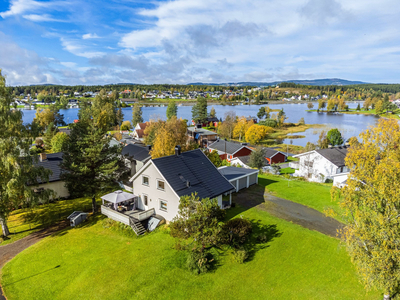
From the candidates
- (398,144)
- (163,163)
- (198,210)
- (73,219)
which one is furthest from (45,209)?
(398,144)

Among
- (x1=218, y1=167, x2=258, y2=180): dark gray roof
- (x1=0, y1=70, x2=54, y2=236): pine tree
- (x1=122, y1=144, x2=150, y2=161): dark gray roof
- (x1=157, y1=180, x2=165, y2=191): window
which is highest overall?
(x1=0, y1=70, x2=54, y2=236): pine tree

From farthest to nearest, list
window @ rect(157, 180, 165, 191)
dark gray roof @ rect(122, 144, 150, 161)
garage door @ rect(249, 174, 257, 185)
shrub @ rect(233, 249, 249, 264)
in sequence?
dark gray roof @ rect(122, 144, 150, 161) → garage door @ rect(249, 174, 257, 185) → window @ rect(157, 180, 165, 191) → shrub @ rect(233, 249, 249, 264)

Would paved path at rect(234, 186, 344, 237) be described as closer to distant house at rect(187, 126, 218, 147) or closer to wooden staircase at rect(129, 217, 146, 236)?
wooden staircase at rect(129, 217, 146, 236)

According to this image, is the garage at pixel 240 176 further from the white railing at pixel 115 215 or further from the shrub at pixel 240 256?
the white railing at pixel 115 215

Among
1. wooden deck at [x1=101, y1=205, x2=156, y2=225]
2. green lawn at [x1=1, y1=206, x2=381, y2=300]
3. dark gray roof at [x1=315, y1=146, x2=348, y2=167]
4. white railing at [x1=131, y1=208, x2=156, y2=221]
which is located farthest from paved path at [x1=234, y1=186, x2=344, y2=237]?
dark gray roof at [x1=315, y1=146, x2=348, y2=167]

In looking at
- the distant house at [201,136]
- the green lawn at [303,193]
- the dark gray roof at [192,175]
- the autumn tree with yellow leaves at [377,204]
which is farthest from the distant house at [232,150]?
the autumn tree with yellow leaves at [377,204]

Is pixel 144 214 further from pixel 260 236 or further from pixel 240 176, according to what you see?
pixel 240 176

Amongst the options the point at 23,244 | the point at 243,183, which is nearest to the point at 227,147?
the point at 243,183
